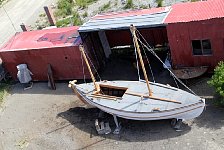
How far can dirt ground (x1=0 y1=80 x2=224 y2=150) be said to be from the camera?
17844mm

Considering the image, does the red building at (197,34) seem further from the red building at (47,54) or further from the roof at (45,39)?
the roof at (45,39)

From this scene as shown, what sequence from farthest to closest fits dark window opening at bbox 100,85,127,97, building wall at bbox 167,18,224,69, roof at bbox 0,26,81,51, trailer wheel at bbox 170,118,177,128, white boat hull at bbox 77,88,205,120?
1. roof at bbox 0,26,81,51
2. dark window opening at bbox 100,85,127,97
3. building wall at bbox 167,18,224,69
4. trailer wheel at bbox 170,118,177,128
5. white boat hull at bbox 77,88,205,120

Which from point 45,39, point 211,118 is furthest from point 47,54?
point 211,118

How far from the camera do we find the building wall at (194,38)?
19.4 meters

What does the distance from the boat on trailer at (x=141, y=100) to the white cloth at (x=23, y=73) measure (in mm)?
5677

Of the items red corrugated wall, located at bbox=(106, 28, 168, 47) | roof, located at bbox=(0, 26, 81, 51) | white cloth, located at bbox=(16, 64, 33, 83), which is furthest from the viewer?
white cloth, located at bbox=(16, 64, 33, 83)

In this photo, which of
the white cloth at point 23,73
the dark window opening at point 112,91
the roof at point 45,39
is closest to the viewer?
the dark window opening at point 112,91

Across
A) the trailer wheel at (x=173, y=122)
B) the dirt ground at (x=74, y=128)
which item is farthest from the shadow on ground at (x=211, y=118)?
the trailer wheel at (x=173, y=122)

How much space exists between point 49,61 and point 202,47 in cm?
979

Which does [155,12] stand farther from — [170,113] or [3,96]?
[3,96]

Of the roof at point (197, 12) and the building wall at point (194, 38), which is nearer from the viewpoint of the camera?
the building wall at point (194, 38)

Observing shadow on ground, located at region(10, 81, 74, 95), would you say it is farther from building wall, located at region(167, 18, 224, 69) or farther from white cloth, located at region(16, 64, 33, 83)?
building wall, located at region(167, 18, 224, 69)

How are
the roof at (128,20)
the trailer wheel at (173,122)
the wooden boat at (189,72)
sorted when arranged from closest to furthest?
the trailer wheel at (173,122), the wooden boat at (189,72), the roof at (128,20)

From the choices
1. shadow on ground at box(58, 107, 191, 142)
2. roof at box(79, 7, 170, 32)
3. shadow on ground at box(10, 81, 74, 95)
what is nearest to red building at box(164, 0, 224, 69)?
roof at box(79, 7, 170, 32)
